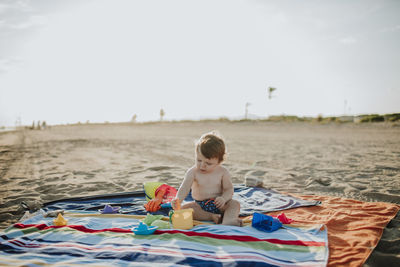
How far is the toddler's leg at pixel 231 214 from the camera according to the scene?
2.69 metres

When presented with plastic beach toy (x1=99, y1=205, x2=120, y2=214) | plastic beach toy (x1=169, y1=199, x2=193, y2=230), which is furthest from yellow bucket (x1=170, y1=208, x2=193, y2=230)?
plastic beach toy (x1=99, y1=205, x2=120, y2=214)

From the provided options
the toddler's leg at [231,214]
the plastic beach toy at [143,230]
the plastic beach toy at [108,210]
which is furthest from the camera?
the plastic beach toy at [108,210]

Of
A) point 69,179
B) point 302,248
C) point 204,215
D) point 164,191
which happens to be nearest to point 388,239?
point 302,248

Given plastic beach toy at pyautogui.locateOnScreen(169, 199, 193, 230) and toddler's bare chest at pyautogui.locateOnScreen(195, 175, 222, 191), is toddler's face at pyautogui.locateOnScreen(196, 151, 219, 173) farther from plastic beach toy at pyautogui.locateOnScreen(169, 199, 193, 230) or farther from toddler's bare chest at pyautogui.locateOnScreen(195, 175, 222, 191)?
plastic beach toy at pyautogui.locateOnScreen(169, 199, 193, 230)

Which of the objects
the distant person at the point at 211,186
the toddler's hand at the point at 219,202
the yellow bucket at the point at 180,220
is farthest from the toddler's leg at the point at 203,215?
the yellow bucket at the point at 180,220

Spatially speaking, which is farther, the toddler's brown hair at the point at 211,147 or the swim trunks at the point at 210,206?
the swim trunks at the point at 210,206

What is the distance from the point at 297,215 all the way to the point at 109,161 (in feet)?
17.8

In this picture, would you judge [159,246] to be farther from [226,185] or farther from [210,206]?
[226,185]

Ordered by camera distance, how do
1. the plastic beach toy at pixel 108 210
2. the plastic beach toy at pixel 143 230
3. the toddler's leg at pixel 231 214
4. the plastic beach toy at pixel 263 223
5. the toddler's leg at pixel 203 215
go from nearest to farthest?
the plastic beach toy at pixel 143 230
the plastic beach toy at pixel 263 223
the toddler's leg at pixel 231 214
the toddler's leg at pixel 203 215
the plastic beach toy at pixel 108 210

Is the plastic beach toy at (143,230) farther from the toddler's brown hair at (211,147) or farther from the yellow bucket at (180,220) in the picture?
the toddler's brown hair at (211,147)

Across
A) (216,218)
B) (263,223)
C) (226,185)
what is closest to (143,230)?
(216,218)

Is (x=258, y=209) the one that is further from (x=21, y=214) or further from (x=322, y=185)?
(x=21, y=214)

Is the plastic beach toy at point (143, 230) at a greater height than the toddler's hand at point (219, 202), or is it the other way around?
the toddler's hand at point (219, 202)

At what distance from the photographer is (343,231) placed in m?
2.57
